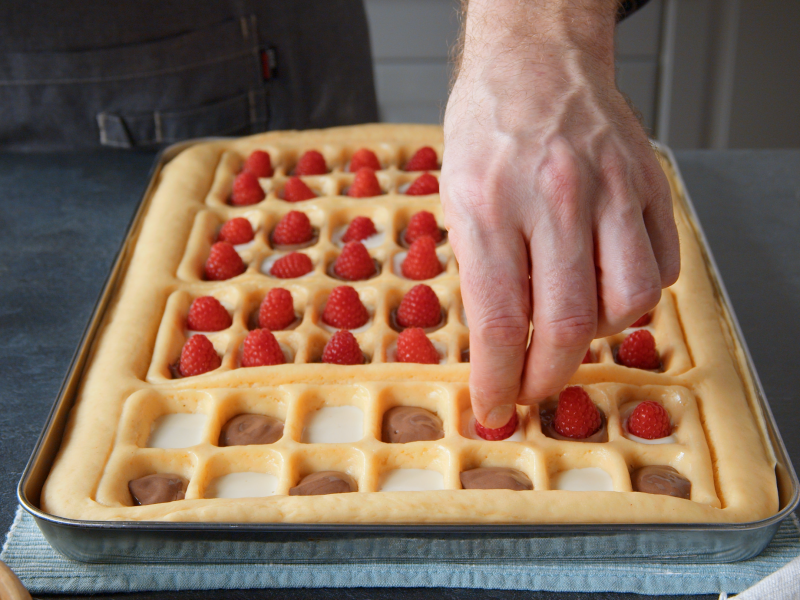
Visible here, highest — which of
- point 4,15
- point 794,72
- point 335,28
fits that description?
point 4,15

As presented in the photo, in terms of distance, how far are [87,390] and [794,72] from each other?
2.76m

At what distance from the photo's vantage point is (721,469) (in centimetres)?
87

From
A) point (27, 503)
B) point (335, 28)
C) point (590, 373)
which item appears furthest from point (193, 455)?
point (335, 28)

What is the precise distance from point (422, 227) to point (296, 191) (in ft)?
0.83

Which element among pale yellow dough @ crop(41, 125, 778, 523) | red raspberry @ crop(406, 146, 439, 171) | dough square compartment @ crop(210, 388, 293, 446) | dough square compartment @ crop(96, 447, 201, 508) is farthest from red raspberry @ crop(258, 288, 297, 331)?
red raspberry @ crop(406, 146, 439, 171)

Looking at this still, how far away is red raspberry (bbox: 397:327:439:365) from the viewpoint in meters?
1.03

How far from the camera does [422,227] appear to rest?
1312 millimetres

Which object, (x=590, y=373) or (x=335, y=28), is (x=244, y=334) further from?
(x=335, y=28)

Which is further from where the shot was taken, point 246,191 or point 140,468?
point 246,191

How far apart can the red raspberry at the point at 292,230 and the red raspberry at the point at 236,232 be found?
0.05 metres

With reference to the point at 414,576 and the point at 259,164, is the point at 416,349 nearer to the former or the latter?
the point at 414,576

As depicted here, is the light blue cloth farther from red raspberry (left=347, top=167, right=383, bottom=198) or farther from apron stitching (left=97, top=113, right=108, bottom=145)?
apron stitching (left=97, top=113, right=108, bottom=145)

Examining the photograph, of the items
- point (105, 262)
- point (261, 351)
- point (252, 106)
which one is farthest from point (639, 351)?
point (252, 106)

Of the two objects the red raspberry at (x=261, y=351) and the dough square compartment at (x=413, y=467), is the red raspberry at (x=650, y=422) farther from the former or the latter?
the red raspberry at (x=261, y=351)
